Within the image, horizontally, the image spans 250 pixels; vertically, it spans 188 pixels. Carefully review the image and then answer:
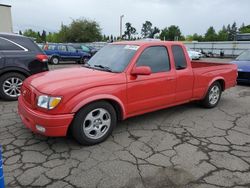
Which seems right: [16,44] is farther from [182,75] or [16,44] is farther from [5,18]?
[5,18]

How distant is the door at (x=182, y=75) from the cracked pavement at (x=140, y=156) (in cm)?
56

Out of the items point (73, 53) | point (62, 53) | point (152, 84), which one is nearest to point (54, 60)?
point (62, 53)

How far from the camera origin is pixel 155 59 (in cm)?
492

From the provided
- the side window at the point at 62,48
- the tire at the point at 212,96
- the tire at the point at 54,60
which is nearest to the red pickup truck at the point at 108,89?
the tire at the point at 212,96

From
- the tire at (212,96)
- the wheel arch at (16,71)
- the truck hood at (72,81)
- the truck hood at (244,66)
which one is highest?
the truck hood at (72,81)

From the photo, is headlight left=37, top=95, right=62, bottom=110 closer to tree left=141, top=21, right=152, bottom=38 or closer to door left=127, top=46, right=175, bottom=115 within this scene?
door left=127, top=46, right=175, bottom=115

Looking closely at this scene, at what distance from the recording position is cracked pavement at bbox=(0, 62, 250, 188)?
3158mm

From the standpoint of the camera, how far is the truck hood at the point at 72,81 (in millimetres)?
3742

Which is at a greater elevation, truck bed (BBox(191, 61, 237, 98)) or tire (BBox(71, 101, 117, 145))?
truck bed (BBox(191, 61, 237, 98))

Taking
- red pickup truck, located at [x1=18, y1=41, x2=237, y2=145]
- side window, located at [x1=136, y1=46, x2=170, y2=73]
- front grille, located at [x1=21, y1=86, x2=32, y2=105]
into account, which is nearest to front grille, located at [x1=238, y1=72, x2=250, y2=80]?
red pickup truck, located at [x1=18, y1=41, x2=237, y2=145]

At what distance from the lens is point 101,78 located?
414 centimetres

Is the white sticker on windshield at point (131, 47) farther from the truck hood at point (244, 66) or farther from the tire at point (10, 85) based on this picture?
the truck hood at point (244, 66)

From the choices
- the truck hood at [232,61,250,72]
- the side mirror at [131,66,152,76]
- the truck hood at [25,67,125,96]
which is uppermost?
the side mirror at [131,66,152,76]

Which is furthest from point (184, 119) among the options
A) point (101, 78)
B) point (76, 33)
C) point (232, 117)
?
point (76, 33)
